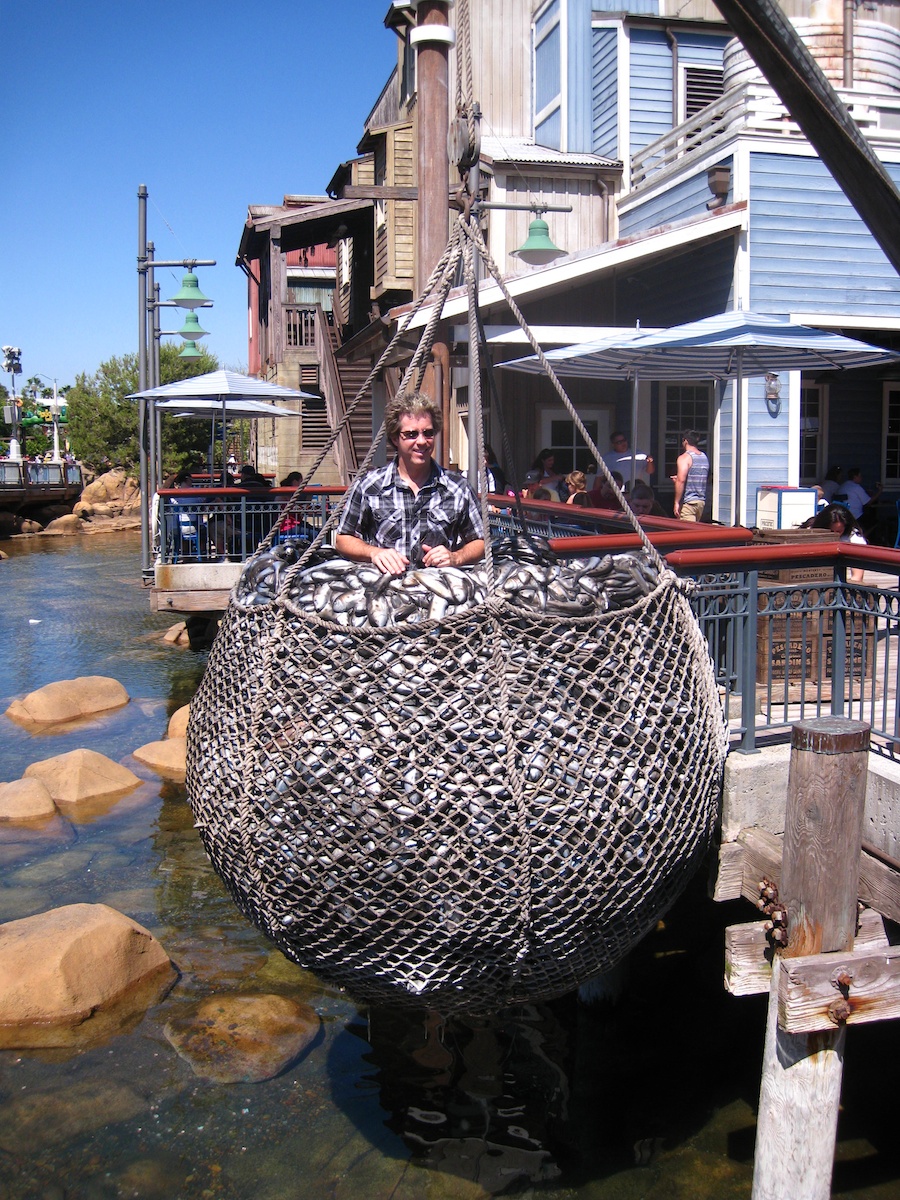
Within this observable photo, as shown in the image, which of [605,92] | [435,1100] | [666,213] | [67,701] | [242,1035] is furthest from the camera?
[605,92]

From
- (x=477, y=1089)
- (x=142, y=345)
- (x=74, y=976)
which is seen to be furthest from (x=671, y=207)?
(x=74, y=976)

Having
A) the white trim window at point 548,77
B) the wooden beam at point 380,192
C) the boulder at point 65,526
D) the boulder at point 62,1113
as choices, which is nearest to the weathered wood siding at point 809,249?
the wooden beam at point 380,192

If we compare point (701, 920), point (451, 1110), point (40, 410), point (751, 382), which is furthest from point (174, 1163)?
point (40, 410)

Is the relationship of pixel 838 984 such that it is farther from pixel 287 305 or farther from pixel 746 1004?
pixel 287 305

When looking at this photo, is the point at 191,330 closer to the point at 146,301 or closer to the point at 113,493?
the point at 146,301

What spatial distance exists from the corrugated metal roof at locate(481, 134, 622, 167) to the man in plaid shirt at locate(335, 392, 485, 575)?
12.7 meters

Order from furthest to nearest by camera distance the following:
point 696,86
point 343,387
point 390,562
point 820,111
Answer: point 343,387 → point 696,86 → point 390,562 → point 820,111

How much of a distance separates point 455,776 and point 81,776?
721 centimetres

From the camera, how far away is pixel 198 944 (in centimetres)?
669

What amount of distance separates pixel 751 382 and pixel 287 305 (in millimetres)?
16935

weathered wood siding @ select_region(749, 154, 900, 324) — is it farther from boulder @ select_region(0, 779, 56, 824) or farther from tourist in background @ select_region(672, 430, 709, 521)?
boulder @ select_region(0, 779, 56, 824)

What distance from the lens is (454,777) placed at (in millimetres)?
2930

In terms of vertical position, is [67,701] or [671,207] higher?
[671,207]

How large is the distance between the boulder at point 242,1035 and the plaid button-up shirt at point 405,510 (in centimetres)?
280
